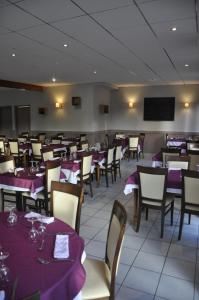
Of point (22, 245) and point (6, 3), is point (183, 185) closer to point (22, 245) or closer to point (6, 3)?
point (22, 245)

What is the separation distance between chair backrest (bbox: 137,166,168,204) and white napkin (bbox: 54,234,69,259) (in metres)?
1.91

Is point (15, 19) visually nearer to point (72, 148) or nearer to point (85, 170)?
point (85, 170)

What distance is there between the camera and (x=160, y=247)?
3373mm

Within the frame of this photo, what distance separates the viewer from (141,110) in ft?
38.1

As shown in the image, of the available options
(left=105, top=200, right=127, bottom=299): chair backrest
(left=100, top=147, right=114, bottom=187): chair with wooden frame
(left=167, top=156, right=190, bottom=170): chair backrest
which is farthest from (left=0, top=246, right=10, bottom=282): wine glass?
(left=100, top=147, right=114, bottom=187): chair with wooden frame

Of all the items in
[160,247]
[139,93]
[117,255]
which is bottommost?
[160,247]

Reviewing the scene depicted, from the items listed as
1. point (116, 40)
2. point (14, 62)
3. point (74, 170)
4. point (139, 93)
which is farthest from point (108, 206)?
point (139, 93)

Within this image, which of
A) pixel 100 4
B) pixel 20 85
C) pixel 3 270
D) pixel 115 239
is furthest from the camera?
pixel 20 85

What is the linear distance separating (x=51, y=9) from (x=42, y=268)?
9.95 ft

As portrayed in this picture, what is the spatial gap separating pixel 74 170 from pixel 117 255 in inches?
127

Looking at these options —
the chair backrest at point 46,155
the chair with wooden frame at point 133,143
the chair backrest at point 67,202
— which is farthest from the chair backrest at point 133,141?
the chair backrest at point 67,202

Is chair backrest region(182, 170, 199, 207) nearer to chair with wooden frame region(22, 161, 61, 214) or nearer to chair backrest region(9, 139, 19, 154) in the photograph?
chair with wooden frame region(22, 161, 61, 214)

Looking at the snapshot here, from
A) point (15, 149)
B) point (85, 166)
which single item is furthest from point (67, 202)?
point (15, 149)

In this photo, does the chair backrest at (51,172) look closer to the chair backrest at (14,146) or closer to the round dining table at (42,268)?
the round dining table at (42,268)
